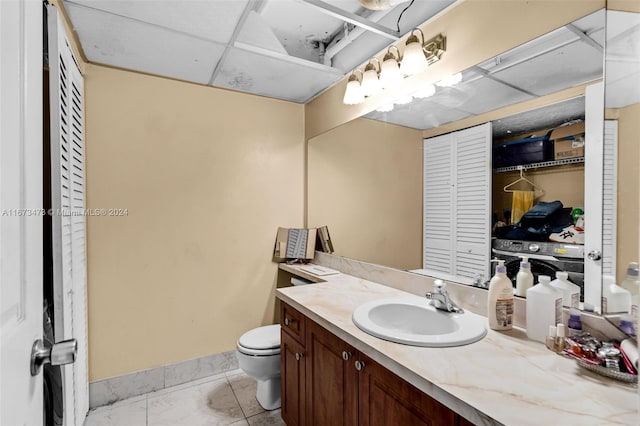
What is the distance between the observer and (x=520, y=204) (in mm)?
1317

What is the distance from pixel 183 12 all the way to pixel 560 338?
2.07 m

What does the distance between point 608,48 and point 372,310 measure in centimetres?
126

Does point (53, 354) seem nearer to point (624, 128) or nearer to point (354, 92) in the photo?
point (624, 128)

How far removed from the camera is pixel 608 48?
41.3 inches

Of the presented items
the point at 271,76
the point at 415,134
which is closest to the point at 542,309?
the point at 415,134

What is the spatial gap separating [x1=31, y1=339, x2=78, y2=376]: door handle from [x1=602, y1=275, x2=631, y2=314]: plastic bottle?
4.84 feet

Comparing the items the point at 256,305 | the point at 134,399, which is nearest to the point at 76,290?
the point at 134,399

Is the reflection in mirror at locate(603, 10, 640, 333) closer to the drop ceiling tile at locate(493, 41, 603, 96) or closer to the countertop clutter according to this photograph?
the drop ceiling tile at locate(493, 41, 603, 96)

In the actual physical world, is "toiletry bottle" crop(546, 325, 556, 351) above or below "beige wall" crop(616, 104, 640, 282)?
below

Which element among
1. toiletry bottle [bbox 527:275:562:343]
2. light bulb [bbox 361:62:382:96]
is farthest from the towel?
light bulb [bbox 361:62:382:96]

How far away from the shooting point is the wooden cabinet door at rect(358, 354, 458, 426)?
0.88 m

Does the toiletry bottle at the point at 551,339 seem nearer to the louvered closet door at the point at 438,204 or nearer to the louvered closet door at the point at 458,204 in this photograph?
the louvered closet door at the point at 458,204

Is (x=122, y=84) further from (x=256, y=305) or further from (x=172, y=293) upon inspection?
(x=256, y=305)

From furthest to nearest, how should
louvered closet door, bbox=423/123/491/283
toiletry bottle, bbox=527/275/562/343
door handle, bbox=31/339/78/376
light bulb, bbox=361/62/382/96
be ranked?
light bulb, bbox=361/62/382/96 < louvered closet door, bbox=423/123/491/283 < toiletry bottle, bbox=527/275/562/343 < door handle, bbox=31/339/78/376
